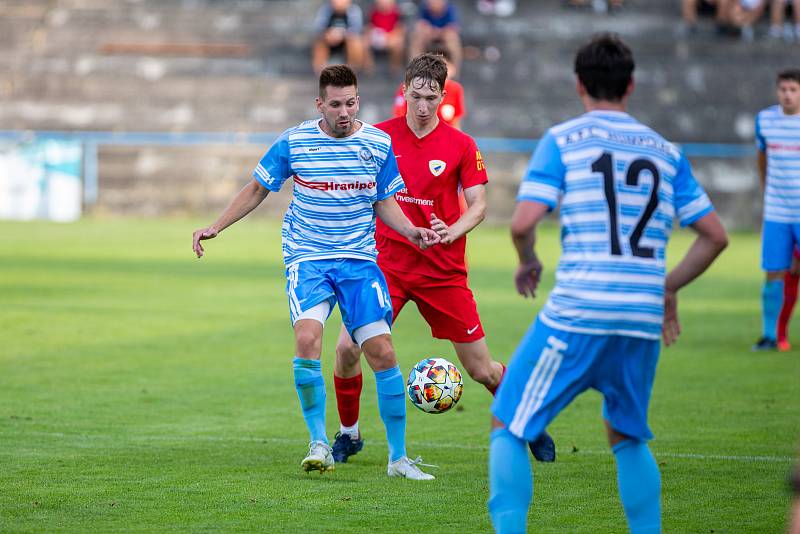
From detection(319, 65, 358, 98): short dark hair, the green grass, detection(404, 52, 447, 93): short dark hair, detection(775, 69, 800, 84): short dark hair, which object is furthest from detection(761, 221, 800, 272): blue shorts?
detection(319, 65, 358, 98): short dark hair

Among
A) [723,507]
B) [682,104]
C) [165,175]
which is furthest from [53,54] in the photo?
[723,507]

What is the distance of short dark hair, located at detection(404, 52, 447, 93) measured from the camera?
7422mm

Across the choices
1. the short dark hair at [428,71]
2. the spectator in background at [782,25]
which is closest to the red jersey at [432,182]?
the short dark hair at [428,71]

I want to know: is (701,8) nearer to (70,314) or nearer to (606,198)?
(70,314)

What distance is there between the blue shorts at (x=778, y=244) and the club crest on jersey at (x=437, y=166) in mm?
5873

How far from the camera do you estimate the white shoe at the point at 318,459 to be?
22.6 ft

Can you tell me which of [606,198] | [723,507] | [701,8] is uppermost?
[701,8]

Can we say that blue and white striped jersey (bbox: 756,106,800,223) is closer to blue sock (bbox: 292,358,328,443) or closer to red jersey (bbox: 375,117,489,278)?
red jersey (bbox: 375,117,489,278)

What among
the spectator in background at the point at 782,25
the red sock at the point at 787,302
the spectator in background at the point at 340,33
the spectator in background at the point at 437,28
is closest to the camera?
the red sock at the point at 787,302

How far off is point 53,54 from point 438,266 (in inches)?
998

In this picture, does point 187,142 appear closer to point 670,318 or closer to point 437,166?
point 437,166

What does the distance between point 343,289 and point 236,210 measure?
715mm

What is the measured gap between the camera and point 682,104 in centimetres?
2969

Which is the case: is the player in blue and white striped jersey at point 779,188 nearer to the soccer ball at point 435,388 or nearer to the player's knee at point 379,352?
the soccer ball at point 435,388
